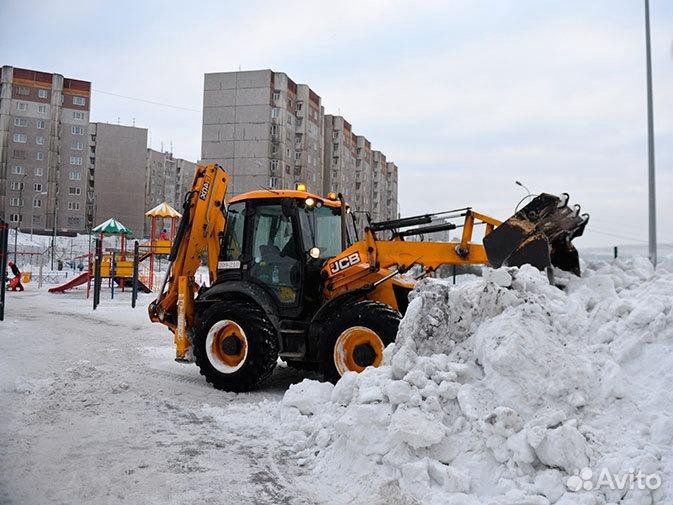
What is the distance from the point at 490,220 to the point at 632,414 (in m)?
2.73

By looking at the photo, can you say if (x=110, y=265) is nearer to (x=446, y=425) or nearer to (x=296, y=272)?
(x=296, y=272)

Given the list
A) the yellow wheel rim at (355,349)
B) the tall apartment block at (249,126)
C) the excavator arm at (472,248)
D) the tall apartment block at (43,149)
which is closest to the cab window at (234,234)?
the excavator arm at (472,248)

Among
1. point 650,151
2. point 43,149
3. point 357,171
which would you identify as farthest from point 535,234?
point 357,171

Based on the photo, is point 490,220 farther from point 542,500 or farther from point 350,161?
point 350,161

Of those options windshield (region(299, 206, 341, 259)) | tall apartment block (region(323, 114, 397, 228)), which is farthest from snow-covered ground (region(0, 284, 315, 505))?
tall apartment block (region(323, 114, 397, 228))

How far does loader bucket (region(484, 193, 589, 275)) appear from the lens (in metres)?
5.15

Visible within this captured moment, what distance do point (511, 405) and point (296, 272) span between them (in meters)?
3.49

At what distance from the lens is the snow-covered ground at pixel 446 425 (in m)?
3.22

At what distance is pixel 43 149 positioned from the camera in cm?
5378

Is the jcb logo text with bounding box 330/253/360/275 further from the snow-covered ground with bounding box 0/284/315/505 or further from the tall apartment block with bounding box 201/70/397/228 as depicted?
the tall apartment block with bounding box 201/70/397/228

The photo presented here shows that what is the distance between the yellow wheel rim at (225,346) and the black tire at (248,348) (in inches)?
1.8

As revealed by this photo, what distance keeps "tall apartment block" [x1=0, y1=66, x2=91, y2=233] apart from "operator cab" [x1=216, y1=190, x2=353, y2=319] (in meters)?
51.9

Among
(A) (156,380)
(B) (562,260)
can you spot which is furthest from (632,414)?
(A) (156,380)

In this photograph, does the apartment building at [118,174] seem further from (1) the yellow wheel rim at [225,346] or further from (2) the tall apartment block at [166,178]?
(1) the yellow wheel rim at [225,346]
